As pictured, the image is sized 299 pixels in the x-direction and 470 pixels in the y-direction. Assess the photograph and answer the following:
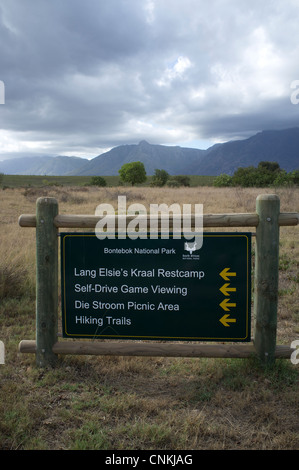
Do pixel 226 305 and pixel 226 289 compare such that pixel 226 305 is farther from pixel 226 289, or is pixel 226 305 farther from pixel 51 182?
pixel 51 182

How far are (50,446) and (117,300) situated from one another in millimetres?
1415

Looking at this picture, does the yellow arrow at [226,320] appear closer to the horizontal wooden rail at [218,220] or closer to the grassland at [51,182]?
the horizontal wooden rail at [218,220]

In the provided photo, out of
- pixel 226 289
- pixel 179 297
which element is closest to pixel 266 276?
pixel 226 289

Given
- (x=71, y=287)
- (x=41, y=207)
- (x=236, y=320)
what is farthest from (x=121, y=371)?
(x=41, y=207)

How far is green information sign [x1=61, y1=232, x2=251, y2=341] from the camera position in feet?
11.9

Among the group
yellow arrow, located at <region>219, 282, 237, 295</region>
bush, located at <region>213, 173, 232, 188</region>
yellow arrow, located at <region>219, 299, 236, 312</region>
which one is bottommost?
yellow arrow, located at <region>219, 299, 236, 312</region>

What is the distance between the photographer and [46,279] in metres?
3.73

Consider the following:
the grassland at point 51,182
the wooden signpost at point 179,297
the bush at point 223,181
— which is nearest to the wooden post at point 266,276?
the wooden signpost at point 179,297

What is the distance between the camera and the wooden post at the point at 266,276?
3531mm

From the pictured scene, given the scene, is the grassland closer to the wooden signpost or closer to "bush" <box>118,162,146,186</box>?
"bush" <box>118,162,146,186</box>

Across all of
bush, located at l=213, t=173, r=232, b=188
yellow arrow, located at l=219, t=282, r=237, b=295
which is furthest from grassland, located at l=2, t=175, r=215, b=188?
yellow arrow, located at l=219, t=282, r=237, b=295

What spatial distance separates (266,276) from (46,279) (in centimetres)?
212

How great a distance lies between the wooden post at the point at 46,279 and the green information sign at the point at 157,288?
0.11 metres
